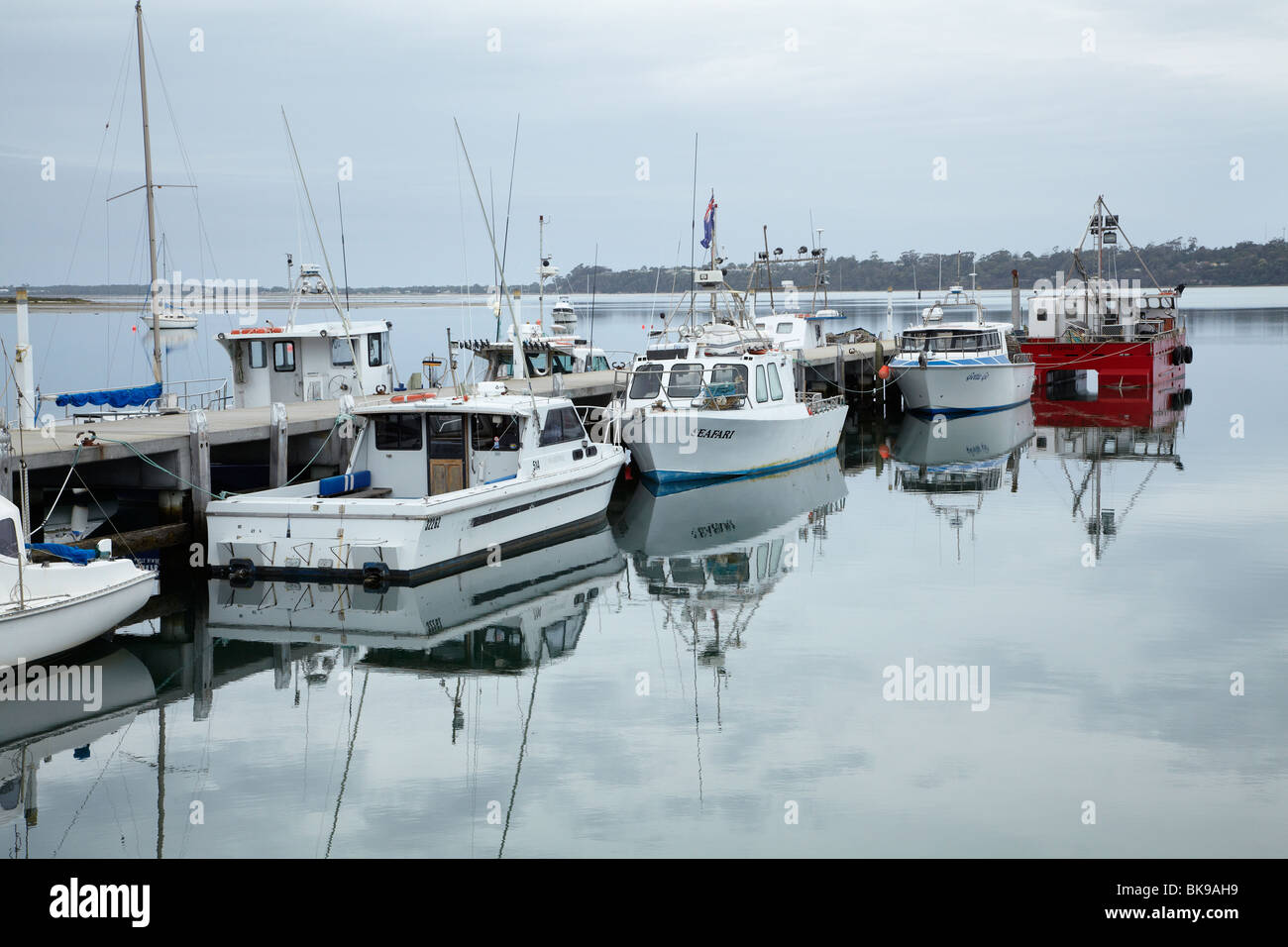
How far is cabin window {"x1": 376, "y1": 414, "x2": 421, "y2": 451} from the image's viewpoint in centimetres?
1769

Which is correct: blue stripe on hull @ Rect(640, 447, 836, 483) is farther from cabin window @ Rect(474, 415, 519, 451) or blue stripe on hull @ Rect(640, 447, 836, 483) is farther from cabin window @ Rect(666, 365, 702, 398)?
cabin window @ Rect(474, 415, 519, 451)

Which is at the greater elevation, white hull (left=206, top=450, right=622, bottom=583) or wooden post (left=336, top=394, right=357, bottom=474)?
wooden post (left=336, top=394, right=357, bottom=474)

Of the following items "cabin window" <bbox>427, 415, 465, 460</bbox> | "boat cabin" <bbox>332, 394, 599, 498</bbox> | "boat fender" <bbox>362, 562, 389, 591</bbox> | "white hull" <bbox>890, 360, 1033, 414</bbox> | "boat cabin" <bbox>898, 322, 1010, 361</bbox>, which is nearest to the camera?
"boat fender" <bbox>362, 562, 389, 591</bbox>

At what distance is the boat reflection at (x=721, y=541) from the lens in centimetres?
1551

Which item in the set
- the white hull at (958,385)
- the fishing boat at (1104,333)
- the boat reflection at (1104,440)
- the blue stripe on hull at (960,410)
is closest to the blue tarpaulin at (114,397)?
the boat reflection at (1104,440)

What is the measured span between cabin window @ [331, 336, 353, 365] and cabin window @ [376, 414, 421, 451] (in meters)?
6.60

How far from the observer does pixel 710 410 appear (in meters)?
23.9

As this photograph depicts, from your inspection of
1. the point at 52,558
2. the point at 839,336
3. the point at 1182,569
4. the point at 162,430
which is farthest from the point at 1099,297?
the point at 52,558

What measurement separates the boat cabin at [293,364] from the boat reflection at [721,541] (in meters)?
6.04

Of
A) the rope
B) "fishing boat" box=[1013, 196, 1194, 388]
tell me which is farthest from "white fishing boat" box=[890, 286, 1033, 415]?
the rope

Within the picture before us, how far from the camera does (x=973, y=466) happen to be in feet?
93.2

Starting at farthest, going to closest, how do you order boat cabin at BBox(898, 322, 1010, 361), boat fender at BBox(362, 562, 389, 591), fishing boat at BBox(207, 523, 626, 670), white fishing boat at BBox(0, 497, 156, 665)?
boat cabin at BBox(898, 322, 1010, 361), boat fender at BBox(362, 562, 389, 591), fishing boat at BBox(207, 523, 626, 670), white fishing boat at BBox(0, 497, 156, 665)

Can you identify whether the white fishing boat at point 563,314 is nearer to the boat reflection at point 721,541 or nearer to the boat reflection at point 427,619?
the boat reflection at point 721,541
